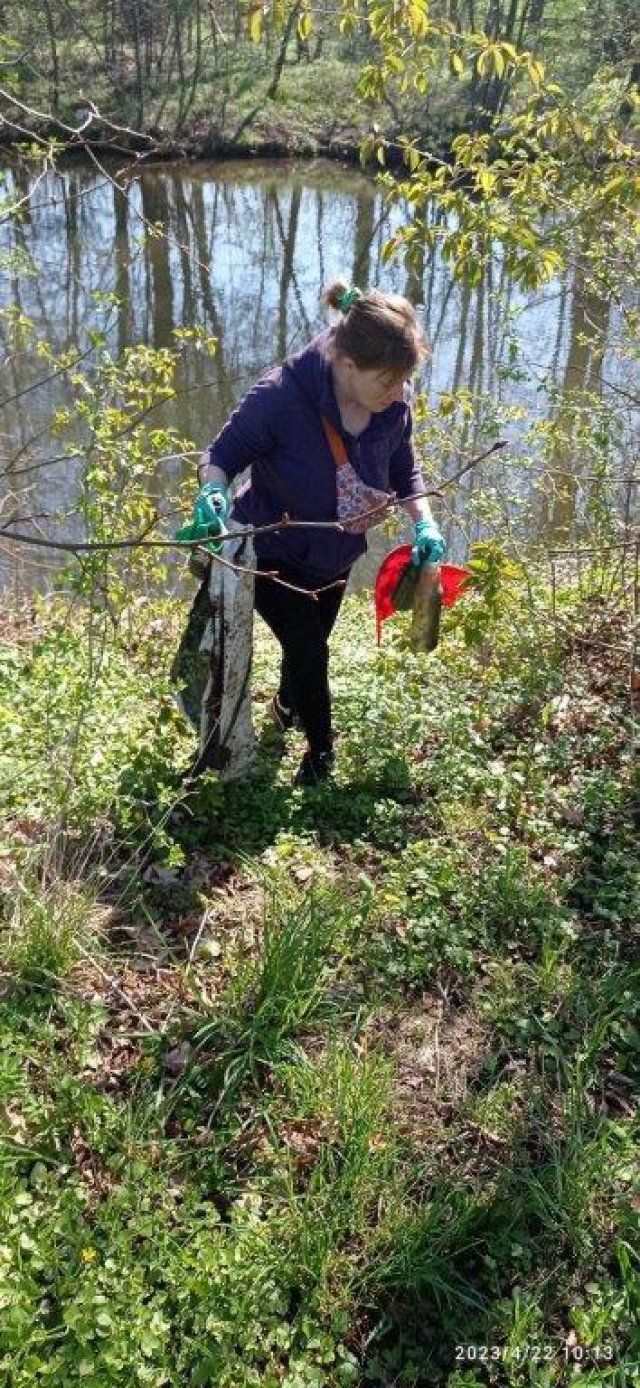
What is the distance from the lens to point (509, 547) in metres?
5.09

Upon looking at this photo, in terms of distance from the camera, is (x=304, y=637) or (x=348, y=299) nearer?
(x=348, y=299)

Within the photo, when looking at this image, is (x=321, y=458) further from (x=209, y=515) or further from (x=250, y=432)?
(x=209, y=515)

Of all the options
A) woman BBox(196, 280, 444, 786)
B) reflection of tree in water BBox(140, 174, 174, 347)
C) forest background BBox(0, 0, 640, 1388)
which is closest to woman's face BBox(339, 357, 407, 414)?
woman BBox(196, 280, 444, 786)

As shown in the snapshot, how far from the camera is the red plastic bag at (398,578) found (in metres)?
3.47

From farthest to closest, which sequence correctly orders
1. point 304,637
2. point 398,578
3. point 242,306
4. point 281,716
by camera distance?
point 242,306, point 281,716, point 398,578, point 304,637

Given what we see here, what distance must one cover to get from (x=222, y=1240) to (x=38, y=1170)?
45 centimetres

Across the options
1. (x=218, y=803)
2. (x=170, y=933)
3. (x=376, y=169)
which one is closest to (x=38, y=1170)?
(x=170, y=933)

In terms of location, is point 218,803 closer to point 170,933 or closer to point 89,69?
point 170,933

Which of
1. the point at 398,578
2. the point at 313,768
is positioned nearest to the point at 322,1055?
the point at 313,768

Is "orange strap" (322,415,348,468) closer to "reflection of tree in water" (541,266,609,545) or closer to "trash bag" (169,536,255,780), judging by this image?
"trash bag" (169,536,255,780)

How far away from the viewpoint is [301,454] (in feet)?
9.67

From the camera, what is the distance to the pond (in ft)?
21.1

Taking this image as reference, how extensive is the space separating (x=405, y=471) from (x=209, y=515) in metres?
0.82
